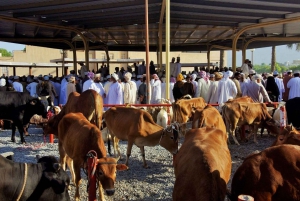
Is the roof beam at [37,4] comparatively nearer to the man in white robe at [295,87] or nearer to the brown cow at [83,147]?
the brown cow at [83,147]

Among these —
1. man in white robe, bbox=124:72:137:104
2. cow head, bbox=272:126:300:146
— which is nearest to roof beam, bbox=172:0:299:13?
man in white robe, bbox=124:72:137:104

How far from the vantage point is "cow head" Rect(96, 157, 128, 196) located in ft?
15.7

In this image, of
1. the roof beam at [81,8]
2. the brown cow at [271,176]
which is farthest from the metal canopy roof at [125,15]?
the brown cow at [271,176]

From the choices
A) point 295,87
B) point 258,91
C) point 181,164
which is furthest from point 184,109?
point 181,164

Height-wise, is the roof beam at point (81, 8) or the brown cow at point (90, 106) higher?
the roof beam at point (81, 8)

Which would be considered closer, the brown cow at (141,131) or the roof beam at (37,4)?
the brown cow at (141,131)

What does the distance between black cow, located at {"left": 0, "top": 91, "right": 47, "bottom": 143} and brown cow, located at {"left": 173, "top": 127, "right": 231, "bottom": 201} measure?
7481mm

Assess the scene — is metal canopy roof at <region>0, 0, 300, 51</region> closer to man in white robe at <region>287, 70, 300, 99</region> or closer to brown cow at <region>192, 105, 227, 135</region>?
man in white robe at <region>287, 70, 300, 99</region>

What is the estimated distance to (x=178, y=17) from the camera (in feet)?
53.1

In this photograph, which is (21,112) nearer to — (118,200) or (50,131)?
(50,131)

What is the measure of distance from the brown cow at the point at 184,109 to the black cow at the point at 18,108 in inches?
168

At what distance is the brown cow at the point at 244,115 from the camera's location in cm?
1014

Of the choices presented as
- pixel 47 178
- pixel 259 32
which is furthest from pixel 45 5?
pixel 259 32

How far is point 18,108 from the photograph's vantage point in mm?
11266
